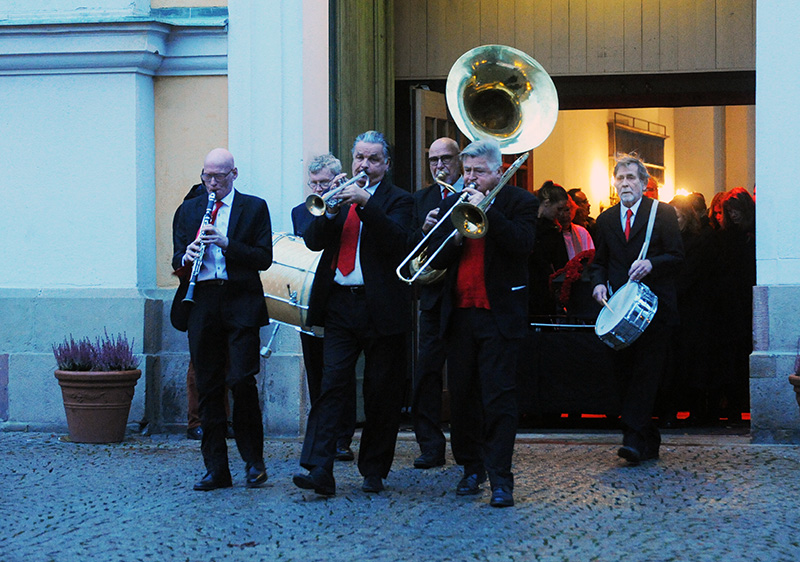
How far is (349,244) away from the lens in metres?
6.29

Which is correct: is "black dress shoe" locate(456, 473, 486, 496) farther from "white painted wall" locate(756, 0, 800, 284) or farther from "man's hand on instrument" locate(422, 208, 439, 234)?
"white painted wall" locate(756, 0, 800, 284)

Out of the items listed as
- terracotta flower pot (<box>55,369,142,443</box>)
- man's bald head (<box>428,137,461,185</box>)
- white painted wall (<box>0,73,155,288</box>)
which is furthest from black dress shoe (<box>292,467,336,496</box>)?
white painted wall (<box>0,73,155,288</box>)

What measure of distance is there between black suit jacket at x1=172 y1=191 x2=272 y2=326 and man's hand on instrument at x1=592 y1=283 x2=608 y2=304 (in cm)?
198

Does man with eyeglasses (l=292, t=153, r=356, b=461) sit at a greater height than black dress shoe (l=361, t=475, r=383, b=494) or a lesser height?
greater

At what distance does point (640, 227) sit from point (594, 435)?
2.05 m

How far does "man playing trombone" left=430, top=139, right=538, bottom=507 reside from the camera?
5.95 meters

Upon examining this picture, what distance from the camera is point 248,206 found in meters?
6.58

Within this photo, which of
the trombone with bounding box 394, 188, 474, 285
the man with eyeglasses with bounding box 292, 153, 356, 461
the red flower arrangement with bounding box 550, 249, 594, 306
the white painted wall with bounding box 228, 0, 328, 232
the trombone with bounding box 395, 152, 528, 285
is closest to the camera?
the trombone with bounding box 395, 152, 528, 285

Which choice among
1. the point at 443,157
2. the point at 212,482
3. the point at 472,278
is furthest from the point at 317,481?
the point at 443,157

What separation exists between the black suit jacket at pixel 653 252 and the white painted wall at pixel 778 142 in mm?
966

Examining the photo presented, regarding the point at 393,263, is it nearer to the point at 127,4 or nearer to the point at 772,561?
the point at 772,561

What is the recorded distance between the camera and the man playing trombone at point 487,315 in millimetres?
5949

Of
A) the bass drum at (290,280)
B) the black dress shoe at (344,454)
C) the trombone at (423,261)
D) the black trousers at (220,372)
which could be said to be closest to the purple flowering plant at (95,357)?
the bass drum at (290,280)

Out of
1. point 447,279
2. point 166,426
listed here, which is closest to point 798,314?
point 447,279
